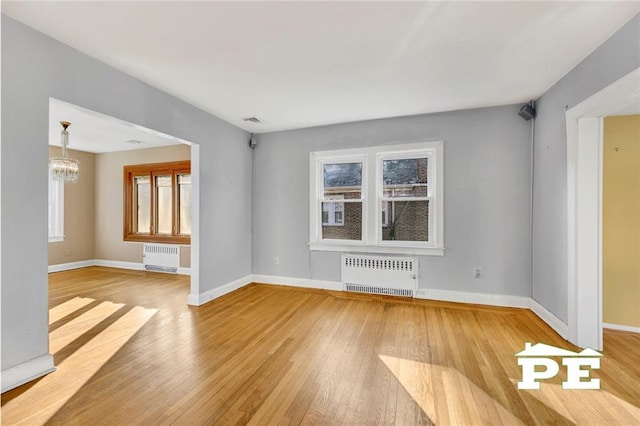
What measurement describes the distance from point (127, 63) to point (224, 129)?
1.69 metres

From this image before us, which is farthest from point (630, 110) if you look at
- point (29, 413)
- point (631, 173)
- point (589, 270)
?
point (29, 413)

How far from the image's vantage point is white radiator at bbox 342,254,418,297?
4.00 metres

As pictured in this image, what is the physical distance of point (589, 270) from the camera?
2586 millimetres

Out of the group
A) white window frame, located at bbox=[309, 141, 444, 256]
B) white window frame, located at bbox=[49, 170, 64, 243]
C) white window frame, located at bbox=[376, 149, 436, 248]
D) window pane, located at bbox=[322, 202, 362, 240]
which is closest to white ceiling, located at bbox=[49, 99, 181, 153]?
white window frame, located at bbox=[49, 170, 64, 243]

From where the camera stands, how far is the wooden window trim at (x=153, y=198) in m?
5.78

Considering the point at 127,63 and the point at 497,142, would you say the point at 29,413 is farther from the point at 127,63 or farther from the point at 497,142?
the point at 497,142

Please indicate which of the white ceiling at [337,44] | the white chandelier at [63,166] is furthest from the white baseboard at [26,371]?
the white chandelier at [63,166]

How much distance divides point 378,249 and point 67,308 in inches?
167

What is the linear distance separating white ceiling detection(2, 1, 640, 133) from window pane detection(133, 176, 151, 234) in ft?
12.2

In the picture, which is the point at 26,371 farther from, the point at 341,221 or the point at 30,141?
the point at 341,221

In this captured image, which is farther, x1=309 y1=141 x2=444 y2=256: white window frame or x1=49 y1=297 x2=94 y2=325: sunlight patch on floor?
x1=309 y1=141 x2=444 y2=256: white window frame

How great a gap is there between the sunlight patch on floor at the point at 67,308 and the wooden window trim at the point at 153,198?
1.97 m

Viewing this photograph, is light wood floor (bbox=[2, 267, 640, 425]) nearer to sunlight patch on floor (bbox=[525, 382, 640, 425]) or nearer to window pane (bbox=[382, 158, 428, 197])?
sunlight patch on floor (bbox=[525, 382, 640, 425])

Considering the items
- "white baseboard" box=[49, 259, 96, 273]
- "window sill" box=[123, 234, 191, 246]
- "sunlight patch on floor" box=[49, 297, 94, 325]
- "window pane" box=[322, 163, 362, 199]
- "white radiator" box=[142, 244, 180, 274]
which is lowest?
"sunlight patch on floor" box=[49, 297, 94, 325]
